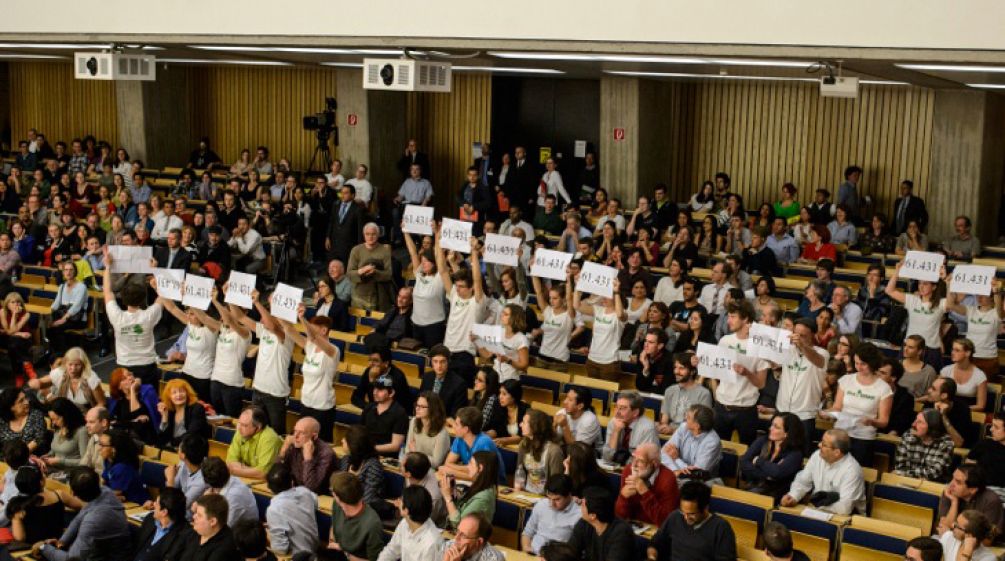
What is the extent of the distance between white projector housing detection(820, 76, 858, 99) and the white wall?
24.0 inches

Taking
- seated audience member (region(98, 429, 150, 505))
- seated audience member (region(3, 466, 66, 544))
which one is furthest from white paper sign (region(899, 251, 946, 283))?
seated audience member (region(3, 466, 66, 544))

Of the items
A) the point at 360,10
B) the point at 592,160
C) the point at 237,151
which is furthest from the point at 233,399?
the point at 237,151

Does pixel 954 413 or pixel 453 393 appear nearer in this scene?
pixel 954 413

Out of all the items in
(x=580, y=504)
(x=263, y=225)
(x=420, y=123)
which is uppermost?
(x=420, y=123)

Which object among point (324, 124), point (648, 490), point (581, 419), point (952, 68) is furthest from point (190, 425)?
point (324, 124)

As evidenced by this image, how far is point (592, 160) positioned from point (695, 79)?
67.2 inches

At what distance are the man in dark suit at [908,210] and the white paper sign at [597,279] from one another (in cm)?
588

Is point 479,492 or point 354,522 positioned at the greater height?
point 479,492

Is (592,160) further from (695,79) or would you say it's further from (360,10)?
(360,10)

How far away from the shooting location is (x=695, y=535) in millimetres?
6742

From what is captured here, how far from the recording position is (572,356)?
10680 mm

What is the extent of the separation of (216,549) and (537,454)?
2180 millimetres

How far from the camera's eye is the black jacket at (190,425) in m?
9.00

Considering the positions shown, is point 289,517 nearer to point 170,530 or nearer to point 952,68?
point 170,530
